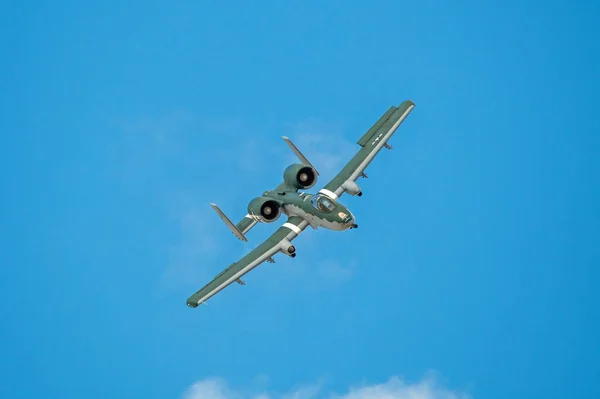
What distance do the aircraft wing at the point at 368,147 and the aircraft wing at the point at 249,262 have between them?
4.13 m

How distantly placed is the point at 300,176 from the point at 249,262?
7.73 meters

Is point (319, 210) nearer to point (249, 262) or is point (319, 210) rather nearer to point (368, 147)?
point (249, 262)

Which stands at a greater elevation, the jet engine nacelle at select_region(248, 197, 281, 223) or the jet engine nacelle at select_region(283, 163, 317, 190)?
the jet engine nacelle at select_region(283, 163, 317, 190)

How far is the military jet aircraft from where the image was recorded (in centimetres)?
6044

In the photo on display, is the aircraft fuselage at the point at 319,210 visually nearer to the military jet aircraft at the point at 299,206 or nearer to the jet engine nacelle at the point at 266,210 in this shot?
the military jet aircraft at the point at 299,206

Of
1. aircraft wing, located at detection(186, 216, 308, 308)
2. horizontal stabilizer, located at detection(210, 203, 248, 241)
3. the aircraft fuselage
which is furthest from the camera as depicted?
horizontal stabilizer, located at detection(210, 203, 248, 241)

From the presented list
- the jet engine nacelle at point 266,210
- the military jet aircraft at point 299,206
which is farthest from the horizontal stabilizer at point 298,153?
the jet engine nacelle at point 266,210

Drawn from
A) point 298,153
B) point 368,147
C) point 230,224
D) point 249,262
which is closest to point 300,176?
point 298,153

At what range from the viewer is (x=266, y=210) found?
206ft

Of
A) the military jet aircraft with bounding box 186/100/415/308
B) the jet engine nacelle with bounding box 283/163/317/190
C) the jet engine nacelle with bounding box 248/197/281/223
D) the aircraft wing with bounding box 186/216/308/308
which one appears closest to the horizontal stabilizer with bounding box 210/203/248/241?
the military jet aircraft with bounding box 186/100/415/308

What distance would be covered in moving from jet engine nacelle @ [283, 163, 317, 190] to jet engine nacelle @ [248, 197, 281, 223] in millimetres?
2203

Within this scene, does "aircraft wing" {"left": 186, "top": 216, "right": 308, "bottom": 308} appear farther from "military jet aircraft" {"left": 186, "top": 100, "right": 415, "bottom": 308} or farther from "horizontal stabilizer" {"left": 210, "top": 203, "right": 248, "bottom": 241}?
"horizontal stabilizer" {"left": 210, "top": 203, "right": 248, "bottom": 241}

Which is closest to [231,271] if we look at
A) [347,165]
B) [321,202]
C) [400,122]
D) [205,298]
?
[205,298]

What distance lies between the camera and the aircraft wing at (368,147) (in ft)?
208
